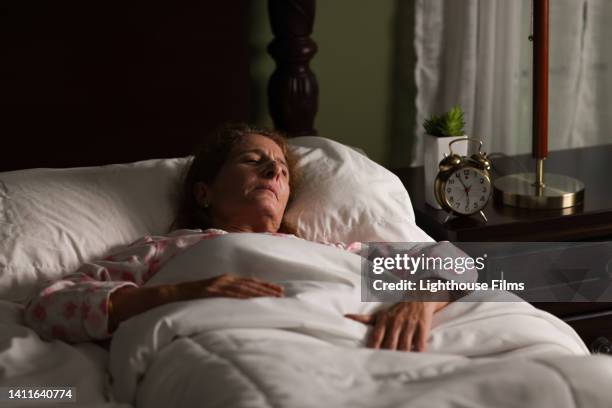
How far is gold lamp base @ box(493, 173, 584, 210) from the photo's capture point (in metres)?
2.14

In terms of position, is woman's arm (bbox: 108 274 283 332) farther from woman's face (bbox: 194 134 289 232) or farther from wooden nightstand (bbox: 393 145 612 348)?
wooden nightstand (bbox: 393 145 612 348)

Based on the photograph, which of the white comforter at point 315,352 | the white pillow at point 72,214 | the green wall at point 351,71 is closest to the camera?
the white comforter at point 315,352

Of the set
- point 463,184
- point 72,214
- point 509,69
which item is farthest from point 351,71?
point 72,214

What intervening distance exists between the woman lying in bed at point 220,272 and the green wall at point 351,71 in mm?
571

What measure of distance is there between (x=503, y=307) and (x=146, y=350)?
0.62m

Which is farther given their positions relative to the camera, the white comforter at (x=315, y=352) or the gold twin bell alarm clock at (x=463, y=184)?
the gold twin bell alarm clock at (x=463, y=184)

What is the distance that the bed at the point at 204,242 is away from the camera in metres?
1.26

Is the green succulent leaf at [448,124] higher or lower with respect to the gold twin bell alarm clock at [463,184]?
higher

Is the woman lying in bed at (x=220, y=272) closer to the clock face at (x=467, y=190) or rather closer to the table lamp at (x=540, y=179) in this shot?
the clock face at (x=467, y=190)

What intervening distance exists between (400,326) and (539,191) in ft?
2.73

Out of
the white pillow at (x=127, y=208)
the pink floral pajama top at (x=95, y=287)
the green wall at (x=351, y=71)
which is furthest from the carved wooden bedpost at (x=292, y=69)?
the pink floral pajama top at (x=95, y=287)

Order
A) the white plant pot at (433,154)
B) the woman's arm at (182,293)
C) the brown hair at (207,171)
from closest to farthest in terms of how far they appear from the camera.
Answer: the woman's arm at (182,293) → the brown hair at (207,171) → the white plant pot at (433,154)

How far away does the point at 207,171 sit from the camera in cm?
192

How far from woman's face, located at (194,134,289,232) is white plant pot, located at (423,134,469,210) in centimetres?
43
